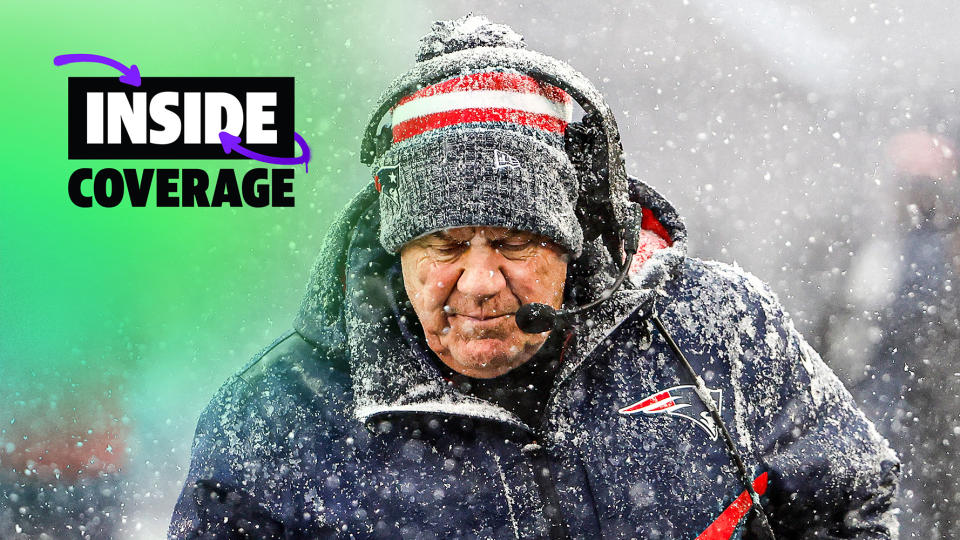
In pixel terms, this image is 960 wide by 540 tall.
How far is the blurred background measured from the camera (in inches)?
253

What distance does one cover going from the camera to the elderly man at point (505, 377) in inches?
96.3

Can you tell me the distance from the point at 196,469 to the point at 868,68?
646 cm

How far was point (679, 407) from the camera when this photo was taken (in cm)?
260

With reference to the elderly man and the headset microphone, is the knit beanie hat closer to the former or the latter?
the elderly man

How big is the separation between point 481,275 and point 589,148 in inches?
18.1

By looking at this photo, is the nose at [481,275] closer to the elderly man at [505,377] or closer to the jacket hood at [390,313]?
the elderly man at [505,377]

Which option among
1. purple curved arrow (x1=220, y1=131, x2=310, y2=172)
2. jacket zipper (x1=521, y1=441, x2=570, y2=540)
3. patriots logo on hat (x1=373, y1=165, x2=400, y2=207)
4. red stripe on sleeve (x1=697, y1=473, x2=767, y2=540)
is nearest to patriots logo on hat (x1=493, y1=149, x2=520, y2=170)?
patriots logo on hat (x1=373, y1=165, x2=400, y2=207)

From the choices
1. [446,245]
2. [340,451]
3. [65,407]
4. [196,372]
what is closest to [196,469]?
[340,451]

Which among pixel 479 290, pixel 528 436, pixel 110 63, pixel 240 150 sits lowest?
pixel 528 436

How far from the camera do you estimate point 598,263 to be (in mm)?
2645

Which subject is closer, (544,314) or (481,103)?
(544,314)

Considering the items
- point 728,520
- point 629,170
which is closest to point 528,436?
point 728,520

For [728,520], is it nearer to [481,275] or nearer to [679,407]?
[679,407]

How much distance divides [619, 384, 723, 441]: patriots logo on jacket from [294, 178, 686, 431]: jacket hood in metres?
0.21
